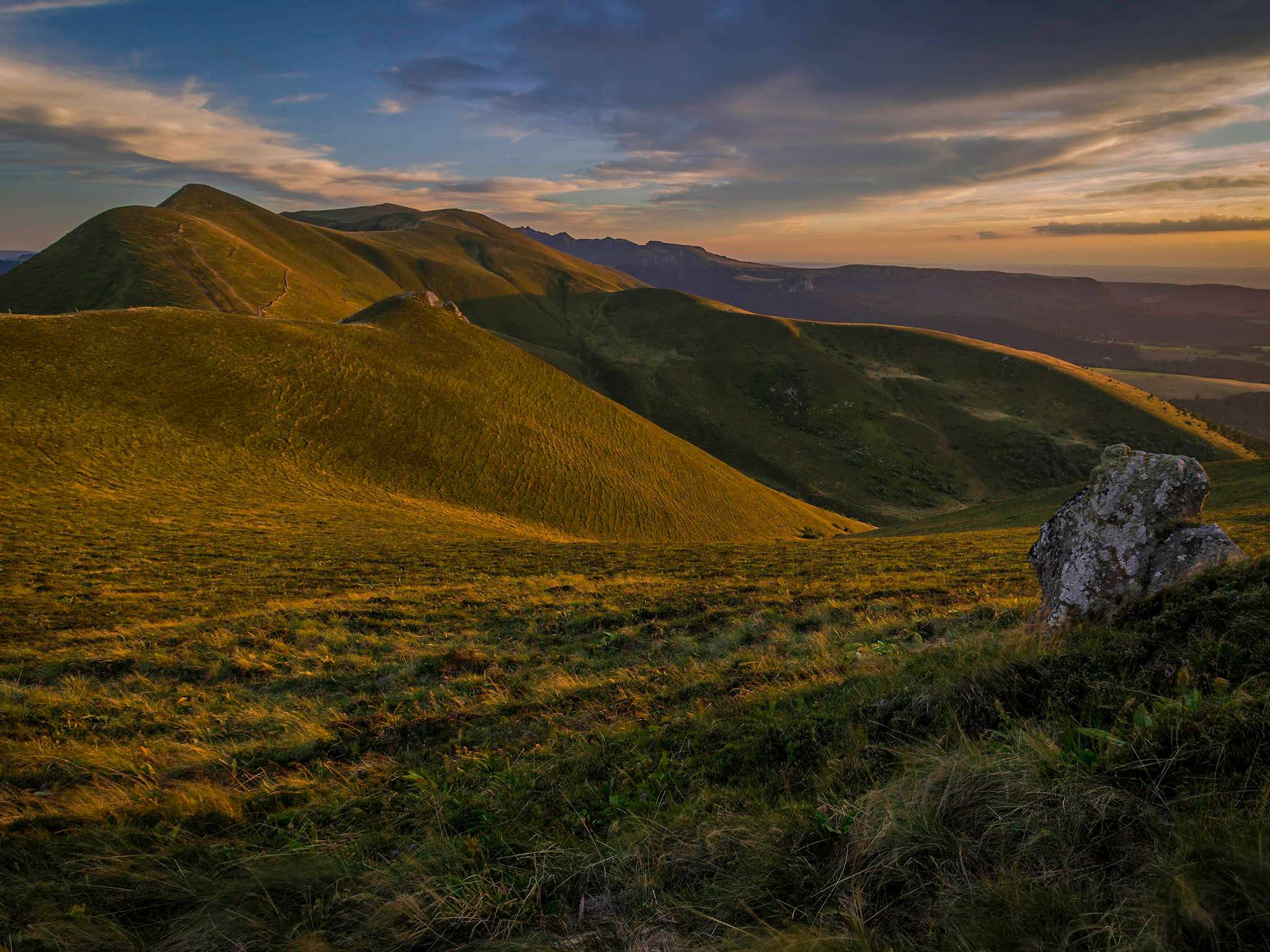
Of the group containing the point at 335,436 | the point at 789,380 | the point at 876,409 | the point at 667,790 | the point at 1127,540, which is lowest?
the point at 667,790

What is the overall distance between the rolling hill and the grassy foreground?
61.6 meters

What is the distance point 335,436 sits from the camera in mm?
42656

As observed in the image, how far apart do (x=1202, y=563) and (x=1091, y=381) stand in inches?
6890

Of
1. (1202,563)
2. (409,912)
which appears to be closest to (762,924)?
(409,912)

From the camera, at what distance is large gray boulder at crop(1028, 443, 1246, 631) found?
24.0ft

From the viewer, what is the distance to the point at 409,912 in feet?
11.6

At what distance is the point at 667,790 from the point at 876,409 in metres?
135

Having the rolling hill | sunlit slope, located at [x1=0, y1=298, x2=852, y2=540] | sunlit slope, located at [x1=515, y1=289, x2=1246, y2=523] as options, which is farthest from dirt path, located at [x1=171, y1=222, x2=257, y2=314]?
sunlit slope, located at [x1=515, y1=289, x2=1246, y2=523]

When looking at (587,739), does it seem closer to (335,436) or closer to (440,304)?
(335,436)

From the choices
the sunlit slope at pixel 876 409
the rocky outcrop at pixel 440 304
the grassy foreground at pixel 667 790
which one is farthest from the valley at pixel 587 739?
the sunlit slope at pixel 876 409

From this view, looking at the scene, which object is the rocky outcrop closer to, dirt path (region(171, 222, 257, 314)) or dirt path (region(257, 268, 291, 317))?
dirt path (region(257, 268, 291, 317))

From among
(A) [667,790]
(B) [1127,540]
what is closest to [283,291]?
(A) [667,790]

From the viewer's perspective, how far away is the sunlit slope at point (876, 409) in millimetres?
108188

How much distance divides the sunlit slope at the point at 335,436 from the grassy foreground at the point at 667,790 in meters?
20.8
